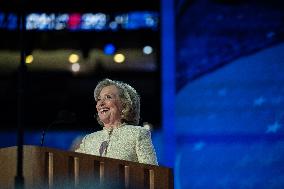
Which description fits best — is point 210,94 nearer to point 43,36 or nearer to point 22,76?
point 43,36

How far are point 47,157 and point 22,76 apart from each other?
0.31 meters

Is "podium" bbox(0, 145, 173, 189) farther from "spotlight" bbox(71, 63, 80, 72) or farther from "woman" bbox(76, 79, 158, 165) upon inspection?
"spotlight" bbox(71, 63, 80, 72)

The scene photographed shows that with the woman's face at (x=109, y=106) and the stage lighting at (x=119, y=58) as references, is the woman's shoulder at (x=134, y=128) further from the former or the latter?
the stage lighting at (x=119, y=58)

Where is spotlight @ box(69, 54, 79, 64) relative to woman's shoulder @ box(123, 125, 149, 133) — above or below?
above

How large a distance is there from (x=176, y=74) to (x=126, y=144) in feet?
9.08

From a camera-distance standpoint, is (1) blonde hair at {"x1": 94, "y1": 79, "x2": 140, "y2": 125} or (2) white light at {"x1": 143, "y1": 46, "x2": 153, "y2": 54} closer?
(1) blonde hair at {"x1": 94, "y1": 79, "x2": 140, "y2": 125}

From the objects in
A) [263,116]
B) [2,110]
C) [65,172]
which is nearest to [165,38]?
[263,116]

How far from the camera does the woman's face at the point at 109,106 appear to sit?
141 inches

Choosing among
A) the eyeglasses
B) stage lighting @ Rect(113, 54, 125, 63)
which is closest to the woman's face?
the eyeglasses

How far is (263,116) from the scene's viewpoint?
20.1 feet

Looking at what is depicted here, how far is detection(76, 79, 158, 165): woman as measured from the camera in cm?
340

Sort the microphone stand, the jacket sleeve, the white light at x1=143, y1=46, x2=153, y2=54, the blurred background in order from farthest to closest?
the white light at x1=143, y1=46, x2=153, y2=54 → the blurred background → the jacket sleeve → the microphone stand

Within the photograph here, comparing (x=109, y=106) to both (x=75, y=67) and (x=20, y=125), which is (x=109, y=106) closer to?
(x=20, y=125)

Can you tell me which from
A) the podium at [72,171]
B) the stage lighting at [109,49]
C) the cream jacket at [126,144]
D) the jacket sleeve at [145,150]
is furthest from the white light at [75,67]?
the podium at [72,171]
